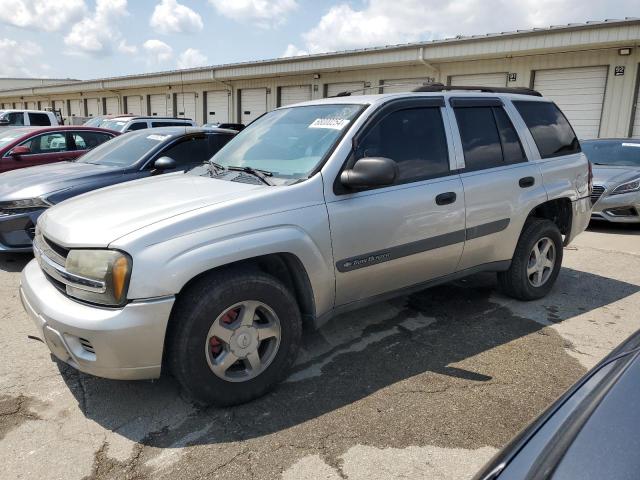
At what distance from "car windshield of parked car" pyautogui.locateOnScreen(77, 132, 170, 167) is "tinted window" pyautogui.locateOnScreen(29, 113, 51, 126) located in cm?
1202

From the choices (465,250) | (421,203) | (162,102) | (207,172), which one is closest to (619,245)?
(465,250)

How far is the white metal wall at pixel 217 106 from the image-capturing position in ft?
84.7

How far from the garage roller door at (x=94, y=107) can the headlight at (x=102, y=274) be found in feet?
122

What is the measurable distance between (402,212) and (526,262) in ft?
5.68

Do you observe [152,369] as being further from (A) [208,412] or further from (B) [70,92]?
(B) [70,92]

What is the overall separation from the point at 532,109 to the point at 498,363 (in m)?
2.49

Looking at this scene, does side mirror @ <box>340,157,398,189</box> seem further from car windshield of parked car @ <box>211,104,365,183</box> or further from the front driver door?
car windshield of parked car @ <box>211,104,365,183</box>

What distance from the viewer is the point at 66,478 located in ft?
7.92

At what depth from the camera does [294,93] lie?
22297mm

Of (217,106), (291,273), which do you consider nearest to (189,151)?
(291,273)

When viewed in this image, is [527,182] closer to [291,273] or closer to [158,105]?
[291,273]

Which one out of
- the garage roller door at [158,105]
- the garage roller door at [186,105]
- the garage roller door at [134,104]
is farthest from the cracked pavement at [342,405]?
the garage roller door at [134,104]

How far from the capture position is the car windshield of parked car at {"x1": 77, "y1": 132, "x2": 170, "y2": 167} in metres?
6.50

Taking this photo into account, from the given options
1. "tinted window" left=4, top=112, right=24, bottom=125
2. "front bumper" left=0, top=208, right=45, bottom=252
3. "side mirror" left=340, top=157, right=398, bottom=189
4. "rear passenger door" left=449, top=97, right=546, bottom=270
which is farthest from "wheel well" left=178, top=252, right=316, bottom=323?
"tinted window" left=4, top=112, right=24, bottom=125
